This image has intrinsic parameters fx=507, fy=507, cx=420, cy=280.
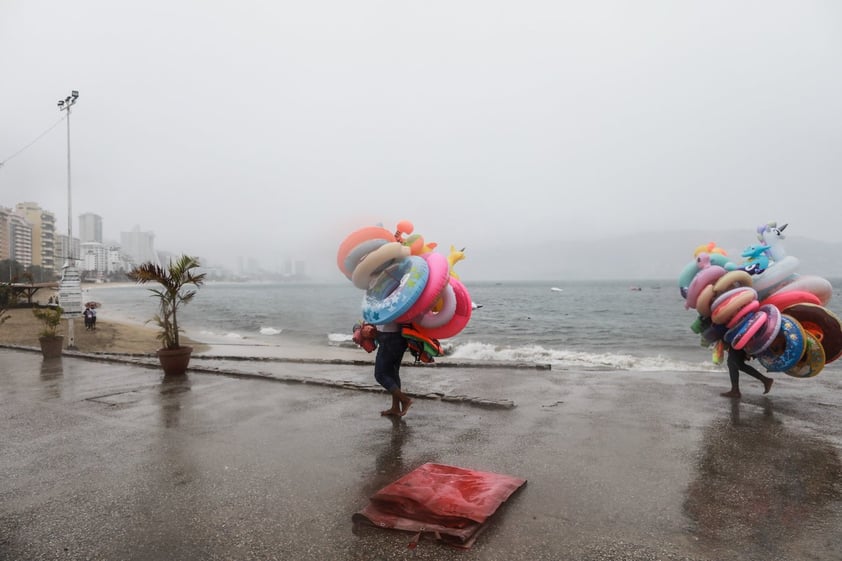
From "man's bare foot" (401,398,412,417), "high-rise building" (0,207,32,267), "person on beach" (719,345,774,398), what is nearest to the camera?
"man's bare foot" (401,398,412,417)

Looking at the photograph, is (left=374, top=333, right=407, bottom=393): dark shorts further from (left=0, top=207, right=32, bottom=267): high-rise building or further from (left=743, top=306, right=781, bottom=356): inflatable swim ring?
(left=0, top=207, right=32, bottom=267): high-rise building

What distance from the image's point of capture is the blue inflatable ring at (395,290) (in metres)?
6.51

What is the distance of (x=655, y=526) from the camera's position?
3.79 meters

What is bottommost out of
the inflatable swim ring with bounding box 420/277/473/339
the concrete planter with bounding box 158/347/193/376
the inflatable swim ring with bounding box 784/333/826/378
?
the concrete planter with bounding box 158/347/193/376

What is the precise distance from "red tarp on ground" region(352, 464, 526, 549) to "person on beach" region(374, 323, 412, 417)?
2.42 m

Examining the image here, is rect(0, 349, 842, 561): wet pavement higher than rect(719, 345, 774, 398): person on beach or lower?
lower

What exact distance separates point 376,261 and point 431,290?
2.73ft

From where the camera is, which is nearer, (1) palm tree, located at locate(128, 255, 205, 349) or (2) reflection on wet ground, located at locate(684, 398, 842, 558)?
(2) reflection on wet ground, located at locate(684, 398, 842, 558)

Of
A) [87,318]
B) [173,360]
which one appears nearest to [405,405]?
[173,360]

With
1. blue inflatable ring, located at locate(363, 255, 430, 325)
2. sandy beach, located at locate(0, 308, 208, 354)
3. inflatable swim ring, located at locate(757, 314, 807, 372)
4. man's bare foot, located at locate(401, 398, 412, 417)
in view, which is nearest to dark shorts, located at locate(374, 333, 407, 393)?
man's bare foot, located at locate(401, 398, 412, 417)

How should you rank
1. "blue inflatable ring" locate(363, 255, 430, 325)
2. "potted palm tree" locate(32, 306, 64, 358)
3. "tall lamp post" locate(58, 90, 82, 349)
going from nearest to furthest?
"blue inflatable ring" locate(363, 255, 430, 325) < "potted palm tree" locate(32, 306, 64, 358) < "tall lamp post" locate(58, 90, 82, 349)

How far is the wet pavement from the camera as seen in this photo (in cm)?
356

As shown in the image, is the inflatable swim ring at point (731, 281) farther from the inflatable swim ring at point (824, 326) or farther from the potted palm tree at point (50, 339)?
the potted palm tree at point (50, 339)

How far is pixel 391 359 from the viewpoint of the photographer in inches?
276
